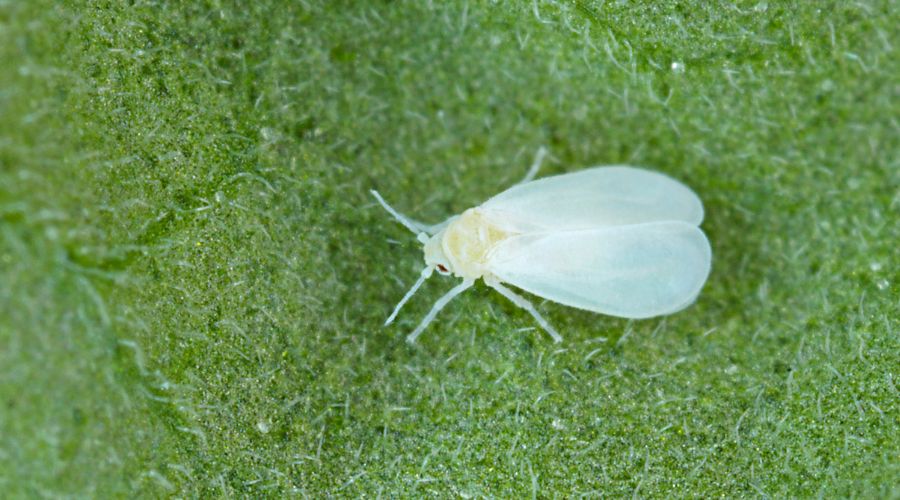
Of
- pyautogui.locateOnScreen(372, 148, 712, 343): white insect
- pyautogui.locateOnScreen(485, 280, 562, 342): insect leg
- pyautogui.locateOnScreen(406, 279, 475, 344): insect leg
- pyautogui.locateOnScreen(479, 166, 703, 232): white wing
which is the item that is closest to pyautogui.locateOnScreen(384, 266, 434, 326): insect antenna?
pyautogui.locateOnScreen(372, 148, 712, 343): white insect

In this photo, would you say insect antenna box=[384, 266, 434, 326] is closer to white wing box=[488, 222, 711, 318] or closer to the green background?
the green background

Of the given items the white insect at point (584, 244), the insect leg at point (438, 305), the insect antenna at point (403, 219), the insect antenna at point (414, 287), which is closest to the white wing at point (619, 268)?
the white insect at point (584, 244)

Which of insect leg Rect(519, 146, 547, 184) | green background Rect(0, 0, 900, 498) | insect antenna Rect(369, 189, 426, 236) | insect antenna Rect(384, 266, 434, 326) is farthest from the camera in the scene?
insect leg Rect(519, 146, 547, 184)

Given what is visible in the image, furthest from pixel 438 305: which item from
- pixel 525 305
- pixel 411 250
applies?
pixel 525 305

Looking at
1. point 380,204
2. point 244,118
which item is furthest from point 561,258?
point 244,118

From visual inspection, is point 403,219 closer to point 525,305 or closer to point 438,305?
point 438,305

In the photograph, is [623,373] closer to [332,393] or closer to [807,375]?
[807,375]
